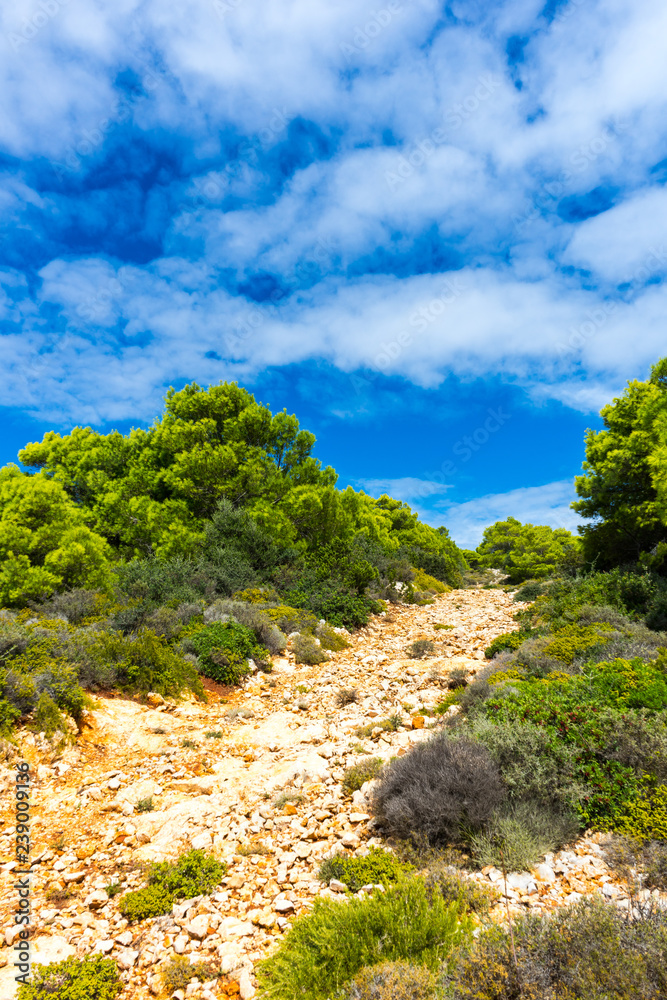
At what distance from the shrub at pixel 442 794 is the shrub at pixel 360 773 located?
63 cm

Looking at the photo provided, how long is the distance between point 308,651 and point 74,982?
8602 millimetres

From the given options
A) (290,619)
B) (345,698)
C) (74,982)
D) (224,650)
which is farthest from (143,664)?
(74,982)

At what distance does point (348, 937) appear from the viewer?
2.65m

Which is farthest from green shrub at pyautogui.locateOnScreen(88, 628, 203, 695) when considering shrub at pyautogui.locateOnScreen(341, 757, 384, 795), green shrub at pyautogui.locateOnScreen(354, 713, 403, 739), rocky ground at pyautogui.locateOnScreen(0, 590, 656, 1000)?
shrub at pyautogui.locateOnScreen(341, 757, 384, 795)

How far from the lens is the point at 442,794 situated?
158 inches

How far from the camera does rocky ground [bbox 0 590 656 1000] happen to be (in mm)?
3275

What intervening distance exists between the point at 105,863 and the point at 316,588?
38.9ft

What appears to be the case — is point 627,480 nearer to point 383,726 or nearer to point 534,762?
point 383,726

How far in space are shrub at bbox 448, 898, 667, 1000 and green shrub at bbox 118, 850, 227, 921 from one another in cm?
243

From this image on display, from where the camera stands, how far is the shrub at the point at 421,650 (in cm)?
1148

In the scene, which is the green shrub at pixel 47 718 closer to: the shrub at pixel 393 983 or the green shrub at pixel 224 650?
the green shrub at pixel 224 650

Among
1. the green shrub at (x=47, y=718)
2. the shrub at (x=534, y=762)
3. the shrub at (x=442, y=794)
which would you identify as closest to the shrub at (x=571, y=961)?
the shrub at (x=442, y=794)

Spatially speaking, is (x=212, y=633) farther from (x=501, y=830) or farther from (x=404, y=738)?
(x=501, y=830)

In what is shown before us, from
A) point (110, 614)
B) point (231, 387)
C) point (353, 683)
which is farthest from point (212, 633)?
point (231, 387)
